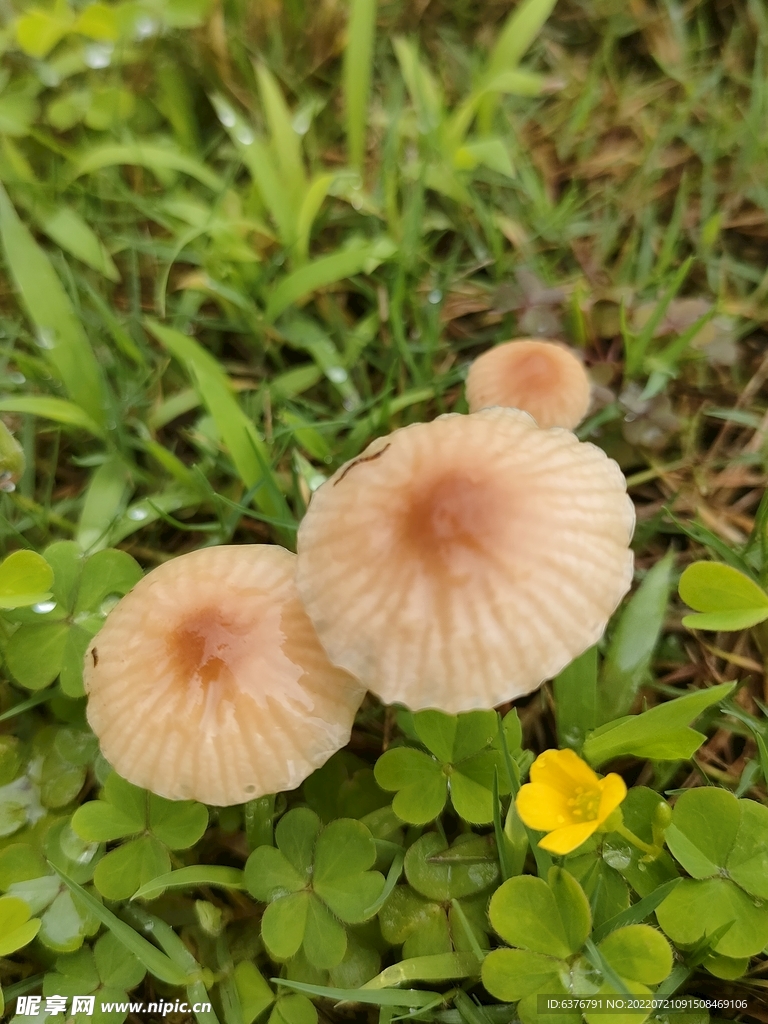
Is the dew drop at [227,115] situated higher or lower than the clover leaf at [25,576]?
higher

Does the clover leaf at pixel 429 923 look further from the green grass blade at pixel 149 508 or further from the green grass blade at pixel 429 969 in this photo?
the green grass blade at pixel 149 508

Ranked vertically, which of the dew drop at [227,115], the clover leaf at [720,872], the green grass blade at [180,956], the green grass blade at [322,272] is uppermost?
the dew drop at [227,115]

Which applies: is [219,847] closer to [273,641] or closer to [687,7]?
[273,641]

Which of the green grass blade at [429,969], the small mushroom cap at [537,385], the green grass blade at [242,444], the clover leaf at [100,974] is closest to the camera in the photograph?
the green grass blade at [429,969]

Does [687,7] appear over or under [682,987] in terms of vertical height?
over

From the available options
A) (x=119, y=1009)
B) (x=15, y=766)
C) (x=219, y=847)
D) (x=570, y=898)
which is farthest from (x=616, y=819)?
(x=15, y=766)

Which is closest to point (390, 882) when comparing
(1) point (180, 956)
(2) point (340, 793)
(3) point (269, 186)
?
(2) point (340, 793)

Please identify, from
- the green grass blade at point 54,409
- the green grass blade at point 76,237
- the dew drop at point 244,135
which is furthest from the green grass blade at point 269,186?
the green grass blade at point 54,409

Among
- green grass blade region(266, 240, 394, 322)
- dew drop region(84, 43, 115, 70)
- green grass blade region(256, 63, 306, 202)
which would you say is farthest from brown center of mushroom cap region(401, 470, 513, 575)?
dew drop region(84, 43, 115, 70)
